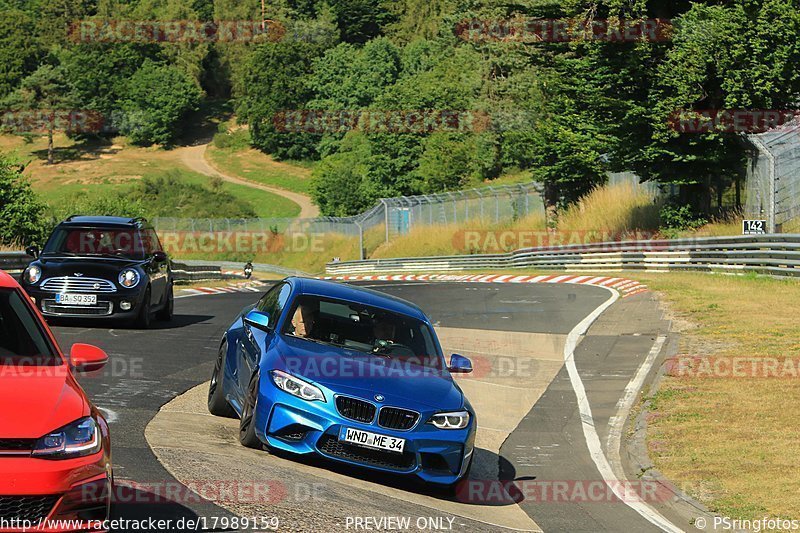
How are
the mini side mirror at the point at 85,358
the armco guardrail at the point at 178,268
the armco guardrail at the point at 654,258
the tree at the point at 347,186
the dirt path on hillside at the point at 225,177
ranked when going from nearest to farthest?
the mini side mirror at the point at 85,358 < the armco guardrail at the point at 178,268 < the armco guardrail at the point at 654,258 < the tree at the point at 347,186 < the dirt path on hillside at the point at 225,177

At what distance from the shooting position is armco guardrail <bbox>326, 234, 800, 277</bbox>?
1080 inches

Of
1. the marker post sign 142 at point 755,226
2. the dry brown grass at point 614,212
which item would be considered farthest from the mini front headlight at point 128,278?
the dry brown grass at point 614,212

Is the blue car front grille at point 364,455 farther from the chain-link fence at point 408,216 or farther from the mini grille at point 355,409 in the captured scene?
the chain-link fence at point 408,216

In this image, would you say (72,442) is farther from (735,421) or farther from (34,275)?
(34,275)

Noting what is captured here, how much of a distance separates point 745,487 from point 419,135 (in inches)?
3627

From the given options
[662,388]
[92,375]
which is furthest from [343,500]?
[662,388]

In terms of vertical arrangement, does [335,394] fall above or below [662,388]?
above

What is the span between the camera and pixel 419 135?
331ft

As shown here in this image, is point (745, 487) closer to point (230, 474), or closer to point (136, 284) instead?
point (230, 474)

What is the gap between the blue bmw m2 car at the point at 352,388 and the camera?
29.5 ft

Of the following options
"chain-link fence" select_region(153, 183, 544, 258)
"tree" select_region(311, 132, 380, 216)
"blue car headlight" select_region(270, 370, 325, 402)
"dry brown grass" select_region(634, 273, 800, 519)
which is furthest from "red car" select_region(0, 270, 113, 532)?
"tree" select_region(311, 132, 380, 216)

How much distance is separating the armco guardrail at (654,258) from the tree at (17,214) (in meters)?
19.9

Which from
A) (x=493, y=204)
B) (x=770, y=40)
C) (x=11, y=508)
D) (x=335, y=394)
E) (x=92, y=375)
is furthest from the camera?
(x=493, y=204)

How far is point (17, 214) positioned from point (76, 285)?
24.9 m
